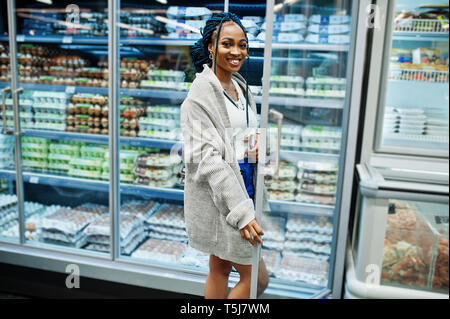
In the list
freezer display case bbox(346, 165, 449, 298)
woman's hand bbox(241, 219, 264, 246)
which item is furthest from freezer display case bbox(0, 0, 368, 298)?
woman's hand bbox(241, 219, 264, 246)

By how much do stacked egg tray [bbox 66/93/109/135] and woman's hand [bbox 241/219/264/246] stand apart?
1619mm

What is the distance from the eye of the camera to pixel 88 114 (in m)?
2.47

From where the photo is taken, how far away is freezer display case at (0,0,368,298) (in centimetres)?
213

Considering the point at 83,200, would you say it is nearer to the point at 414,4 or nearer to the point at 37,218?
the point at 37,218

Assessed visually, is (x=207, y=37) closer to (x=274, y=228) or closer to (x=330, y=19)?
(x=330, y=19)

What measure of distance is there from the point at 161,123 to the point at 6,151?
1.33 metres

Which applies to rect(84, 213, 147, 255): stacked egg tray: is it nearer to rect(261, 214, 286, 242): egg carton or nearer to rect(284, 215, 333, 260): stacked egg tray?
rect(261, 214, 286, 242): egg carton

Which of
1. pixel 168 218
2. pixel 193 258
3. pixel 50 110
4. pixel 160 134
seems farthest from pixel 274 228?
pixel 50 110

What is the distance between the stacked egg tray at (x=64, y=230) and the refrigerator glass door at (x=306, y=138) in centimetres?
133

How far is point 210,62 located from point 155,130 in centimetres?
126

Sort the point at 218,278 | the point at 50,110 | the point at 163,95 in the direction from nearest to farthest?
the point at 218,278
the point at 163,95
the point at 50,110

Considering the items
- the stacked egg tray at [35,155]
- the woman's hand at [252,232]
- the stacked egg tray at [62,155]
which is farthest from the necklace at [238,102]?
the stacked egg tray at [35,155]

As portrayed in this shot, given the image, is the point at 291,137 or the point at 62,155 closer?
the point at 291,137

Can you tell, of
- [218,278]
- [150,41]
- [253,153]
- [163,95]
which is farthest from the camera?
[163,95]
